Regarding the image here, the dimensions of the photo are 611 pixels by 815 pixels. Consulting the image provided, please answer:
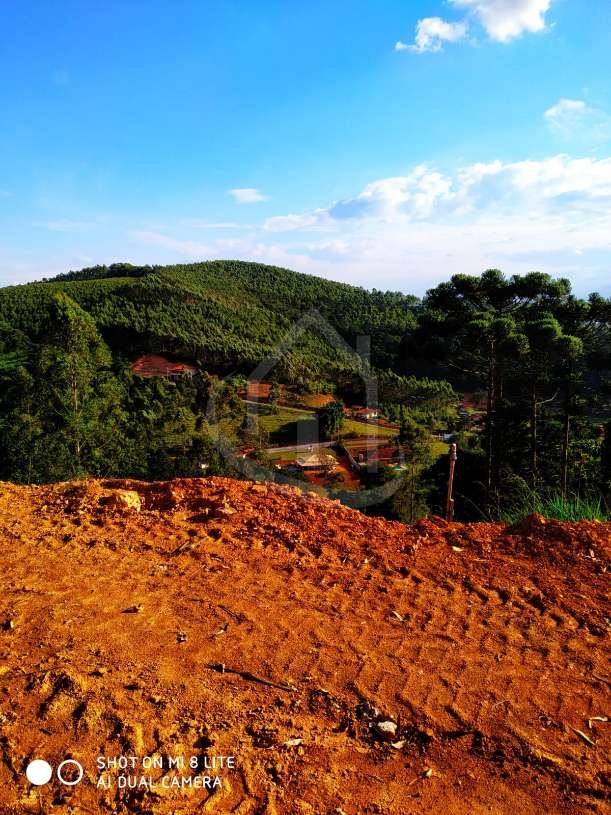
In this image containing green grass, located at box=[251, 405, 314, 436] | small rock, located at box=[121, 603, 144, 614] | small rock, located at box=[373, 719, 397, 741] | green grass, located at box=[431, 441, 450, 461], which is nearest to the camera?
small rock, located at box=[373, 719, 397, 741]

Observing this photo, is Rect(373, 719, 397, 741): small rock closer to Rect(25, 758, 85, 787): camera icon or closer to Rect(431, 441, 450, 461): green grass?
Rect(25, 758, 85, 787): camera icon

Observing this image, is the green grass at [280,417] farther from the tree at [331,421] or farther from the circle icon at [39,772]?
the circle icon at [39,772]

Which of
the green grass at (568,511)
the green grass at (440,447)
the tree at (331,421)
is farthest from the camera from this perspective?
the tree at (331,421)

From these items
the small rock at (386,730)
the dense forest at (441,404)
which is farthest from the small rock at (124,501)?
the dense forest at (441,404)

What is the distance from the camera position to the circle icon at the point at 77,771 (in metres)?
1.87

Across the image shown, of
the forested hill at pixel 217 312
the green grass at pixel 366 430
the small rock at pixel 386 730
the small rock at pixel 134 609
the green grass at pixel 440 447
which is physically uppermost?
the forested hill at pixel 217 312

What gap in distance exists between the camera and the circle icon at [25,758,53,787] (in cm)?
186

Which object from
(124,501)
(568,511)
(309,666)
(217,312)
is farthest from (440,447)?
(217,312)

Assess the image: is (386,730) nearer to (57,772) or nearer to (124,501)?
(57,772)

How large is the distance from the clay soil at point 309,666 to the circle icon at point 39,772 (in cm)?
3

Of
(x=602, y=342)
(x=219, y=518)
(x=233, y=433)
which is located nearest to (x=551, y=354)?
(x=602, y=342)

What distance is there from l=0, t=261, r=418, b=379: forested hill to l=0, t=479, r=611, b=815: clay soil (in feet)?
127

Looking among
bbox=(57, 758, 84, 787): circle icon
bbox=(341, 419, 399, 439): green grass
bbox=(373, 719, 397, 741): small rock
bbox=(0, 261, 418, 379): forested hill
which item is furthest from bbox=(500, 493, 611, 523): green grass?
bbox=(0, 261, 418, 379): forested hill

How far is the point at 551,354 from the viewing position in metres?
12.2
